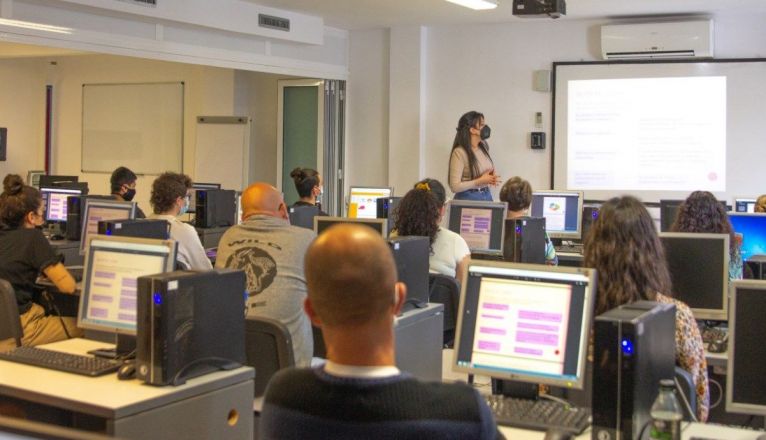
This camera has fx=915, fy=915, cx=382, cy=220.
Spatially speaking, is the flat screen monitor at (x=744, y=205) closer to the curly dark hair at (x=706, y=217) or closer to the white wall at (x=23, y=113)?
the curly dark hair at (x=706, y=217)

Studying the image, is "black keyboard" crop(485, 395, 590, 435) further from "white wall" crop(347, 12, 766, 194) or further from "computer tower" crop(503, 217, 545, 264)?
"white wall" crop(347, 12, 766, 194)

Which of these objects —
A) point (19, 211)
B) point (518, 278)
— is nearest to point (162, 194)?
point (19, 211)

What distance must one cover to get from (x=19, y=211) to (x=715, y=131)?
683cm

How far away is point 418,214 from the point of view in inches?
204

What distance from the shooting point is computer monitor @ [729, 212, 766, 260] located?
5422 millimetres

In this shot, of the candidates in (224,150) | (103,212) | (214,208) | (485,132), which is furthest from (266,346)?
(224,150)

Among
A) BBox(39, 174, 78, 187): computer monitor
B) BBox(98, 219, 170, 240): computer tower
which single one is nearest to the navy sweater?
BBox(98, 219, 170, 240): computer tower

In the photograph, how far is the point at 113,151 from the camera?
12.2m

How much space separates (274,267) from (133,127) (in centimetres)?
870

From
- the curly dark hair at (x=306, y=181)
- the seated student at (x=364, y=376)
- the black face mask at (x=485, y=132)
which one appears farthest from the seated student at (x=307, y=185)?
the seated student at (x=364, y=376)

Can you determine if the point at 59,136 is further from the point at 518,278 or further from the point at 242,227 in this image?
the point at 518,278

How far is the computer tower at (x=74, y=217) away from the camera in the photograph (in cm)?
726

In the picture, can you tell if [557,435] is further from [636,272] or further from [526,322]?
[636,272]

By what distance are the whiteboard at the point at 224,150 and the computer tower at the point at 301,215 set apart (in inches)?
161
